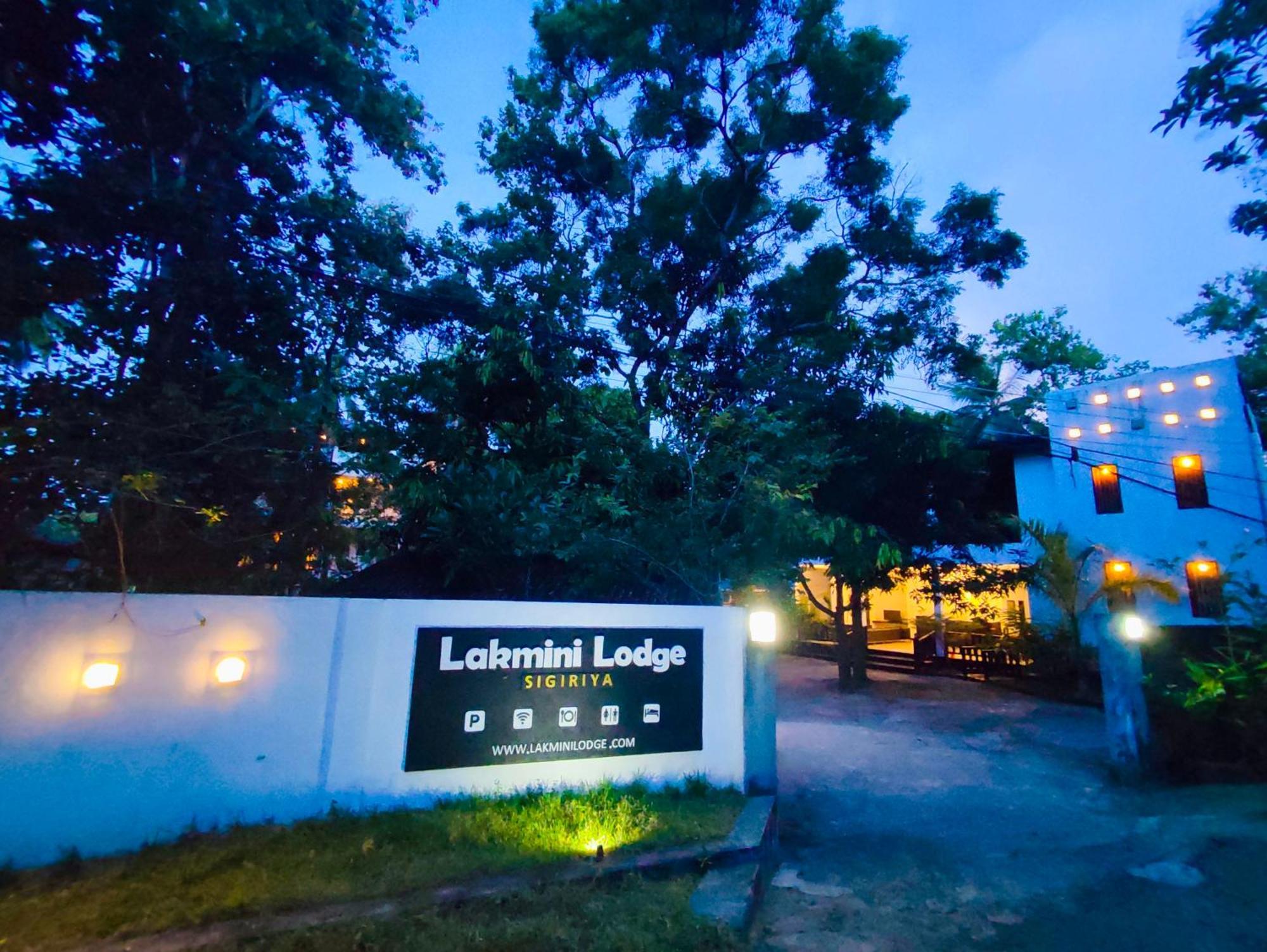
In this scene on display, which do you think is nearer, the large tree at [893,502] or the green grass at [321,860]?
the green grass at [321,860]

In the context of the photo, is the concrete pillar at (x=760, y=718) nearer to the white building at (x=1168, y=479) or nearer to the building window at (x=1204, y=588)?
the white building at (x=1168, y=479)

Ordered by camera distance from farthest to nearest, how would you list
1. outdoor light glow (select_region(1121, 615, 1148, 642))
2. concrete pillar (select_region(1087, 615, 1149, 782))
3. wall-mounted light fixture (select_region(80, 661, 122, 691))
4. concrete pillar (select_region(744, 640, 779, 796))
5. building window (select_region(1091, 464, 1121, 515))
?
1. building window (select_region(1091, 464, 1121, 515))
2. outdoor light glow (select_region(1121, 615, 1148, 642))
3. concrete pillar (select_region(1087, 615, 1149, 782))
4. concrete pillar (select_region(744, 640, 779, 796))
5. wall-mounted light fixture (select_region(80, 661, 122, 691))

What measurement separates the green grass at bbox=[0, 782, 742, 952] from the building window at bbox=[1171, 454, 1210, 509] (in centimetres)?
1430

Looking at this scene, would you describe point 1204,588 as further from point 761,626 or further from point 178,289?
point 178,289

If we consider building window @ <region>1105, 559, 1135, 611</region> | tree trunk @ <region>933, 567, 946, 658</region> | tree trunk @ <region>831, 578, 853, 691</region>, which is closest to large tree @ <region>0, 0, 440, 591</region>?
tree trunk @ <region>831, 578, 853, 691</region>

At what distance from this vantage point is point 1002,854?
5.02 m

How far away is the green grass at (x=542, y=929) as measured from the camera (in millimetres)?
3088

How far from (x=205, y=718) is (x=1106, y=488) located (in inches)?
693

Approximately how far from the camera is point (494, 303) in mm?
9469

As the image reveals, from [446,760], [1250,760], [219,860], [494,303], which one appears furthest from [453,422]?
[1250,760]

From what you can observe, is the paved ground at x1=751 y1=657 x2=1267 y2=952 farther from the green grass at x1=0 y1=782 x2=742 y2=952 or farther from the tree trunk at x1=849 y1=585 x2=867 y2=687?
the tree trunk at x1=849 y1=585 x2=867 y2=687

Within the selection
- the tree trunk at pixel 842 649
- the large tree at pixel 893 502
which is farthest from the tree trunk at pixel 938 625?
the tree trunk at pixel 842 649

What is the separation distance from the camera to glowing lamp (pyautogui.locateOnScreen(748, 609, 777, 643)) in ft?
20.5

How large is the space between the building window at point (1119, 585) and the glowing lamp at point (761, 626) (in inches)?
403
